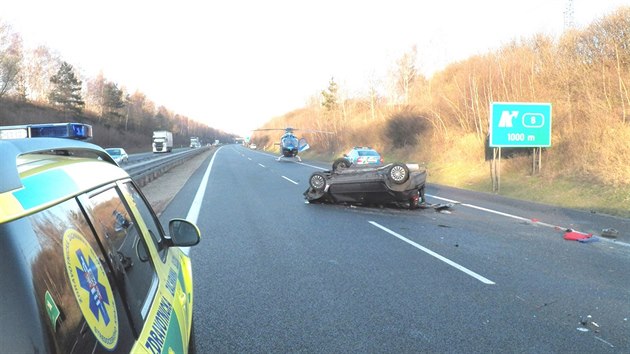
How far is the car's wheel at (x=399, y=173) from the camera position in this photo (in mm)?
12117

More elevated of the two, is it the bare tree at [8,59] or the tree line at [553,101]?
the bare tree at [8,59]

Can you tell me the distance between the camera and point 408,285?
5.86m

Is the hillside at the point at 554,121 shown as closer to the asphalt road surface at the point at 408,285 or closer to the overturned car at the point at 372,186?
the overturned car at the point at 372,186

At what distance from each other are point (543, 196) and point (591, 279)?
10.6m

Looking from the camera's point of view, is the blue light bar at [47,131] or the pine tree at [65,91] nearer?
the blue light bar at [47,131]

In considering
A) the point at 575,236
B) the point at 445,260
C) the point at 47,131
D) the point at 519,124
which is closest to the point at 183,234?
the point at 47,131

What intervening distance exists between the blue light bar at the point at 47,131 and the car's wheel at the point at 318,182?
9686 millimetres

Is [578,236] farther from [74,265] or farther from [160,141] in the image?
[160,141]

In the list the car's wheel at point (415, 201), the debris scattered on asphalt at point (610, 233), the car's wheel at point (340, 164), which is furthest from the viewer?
the car's wheel at point (340, 164)

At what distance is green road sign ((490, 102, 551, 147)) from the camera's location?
18109 millimetres

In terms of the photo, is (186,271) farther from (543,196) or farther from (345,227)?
(543,196)

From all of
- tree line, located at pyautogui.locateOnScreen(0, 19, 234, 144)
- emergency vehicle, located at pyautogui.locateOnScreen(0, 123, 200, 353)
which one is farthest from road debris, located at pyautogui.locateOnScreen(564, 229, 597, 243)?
tree line, located at pyautogui.locateOnScreen(0, 19, 234, 144)

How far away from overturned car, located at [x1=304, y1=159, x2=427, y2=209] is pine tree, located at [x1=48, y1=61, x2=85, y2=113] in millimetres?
63533

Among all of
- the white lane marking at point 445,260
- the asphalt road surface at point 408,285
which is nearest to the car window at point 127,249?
the asphalt road surface at point 408,285
